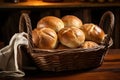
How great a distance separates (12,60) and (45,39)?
145 millimetres

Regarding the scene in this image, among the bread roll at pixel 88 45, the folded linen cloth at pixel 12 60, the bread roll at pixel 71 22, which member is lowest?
the folded linen cloth at pixel 12 60

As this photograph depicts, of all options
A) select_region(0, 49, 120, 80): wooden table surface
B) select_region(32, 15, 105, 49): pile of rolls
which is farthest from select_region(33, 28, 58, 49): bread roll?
select_region(0, 49, 120, 80): wooden table surface

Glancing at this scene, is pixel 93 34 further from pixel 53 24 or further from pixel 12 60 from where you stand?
pixel 12 60

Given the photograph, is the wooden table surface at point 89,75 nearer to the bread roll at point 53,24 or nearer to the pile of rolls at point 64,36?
the pile of rolls at point 64,36

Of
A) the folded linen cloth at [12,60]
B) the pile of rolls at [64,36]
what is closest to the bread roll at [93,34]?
the pile of rolls at [64,36]

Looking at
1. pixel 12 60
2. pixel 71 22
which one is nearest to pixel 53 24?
pixel 71 22

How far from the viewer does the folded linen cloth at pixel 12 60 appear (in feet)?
3.37

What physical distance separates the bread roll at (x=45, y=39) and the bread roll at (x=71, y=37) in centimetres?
Result: 3

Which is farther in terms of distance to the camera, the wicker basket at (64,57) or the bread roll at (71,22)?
the bread roll at (71,22)

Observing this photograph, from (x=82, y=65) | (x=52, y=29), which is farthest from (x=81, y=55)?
(x=52, y=29)

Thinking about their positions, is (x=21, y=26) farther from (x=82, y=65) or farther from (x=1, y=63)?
(x=82, y=65)

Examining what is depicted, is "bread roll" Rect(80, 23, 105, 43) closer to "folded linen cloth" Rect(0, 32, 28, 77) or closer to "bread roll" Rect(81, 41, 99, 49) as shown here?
"bread roll" Rect(81, 41, 99, 49)

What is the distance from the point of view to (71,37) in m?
1.07

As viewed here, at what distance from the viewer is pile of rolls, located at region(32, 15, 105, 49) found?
107 centimetres
